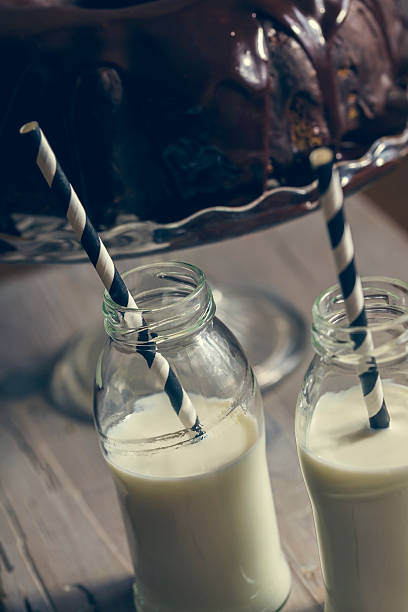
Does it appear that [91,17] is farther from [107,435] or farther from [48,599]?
[48,599]

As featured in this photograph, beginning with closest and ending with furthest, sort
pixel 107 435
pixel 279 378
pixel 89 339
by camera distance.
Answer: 1. pixel 107 435
2. pixel 279 378
3. pixel 89 339

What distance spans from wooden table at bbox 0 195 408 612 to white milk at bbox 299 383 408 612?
8cm

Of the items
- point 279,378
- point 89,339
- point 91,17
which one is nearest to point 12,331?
point 89,339

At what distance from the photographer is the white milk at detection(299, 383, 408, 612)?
19.4 inches

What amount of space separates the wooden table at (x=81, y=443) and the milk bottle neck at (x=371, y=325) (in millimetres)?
216

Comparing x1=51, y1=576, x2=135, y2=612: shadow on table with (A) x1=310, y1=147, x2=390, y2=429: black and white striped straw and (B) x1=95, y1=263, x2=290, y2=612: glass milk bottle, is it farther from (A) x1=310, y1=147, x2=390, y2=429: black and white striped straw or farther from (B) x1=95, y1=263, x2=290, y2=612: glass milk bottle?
(A) x1=310, y1=147, x2=390, y2=429: black and white striped straw

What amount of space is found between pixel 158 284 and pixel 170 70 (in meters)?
0.18

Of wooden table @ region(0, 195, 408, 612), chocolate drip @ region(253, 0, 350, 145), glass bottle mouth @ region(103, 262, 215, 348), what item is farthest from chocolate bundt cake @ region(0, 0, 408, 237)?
wooden table @ region(0, 195, 408, 612)

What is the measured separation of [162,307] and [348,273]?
4.6 inches

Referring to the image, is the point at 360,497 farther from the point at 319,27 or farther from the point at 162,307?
the point at 319,27

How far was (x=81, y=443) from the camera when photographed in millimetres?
804

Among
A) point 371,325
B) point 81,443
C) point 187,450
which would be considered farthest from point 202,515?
point 81,443

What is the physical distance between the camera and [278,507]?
0.69 metres

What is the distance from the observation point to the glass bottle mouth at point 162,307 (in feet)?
1.68
